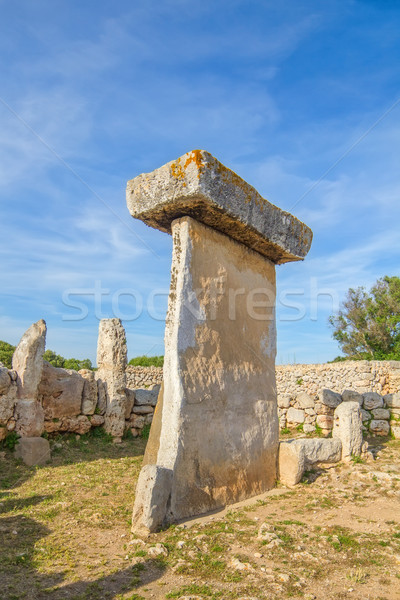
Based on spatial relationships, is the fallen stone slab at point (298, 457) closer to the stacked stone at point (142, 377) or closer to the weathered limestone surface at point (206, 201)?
the weathered limestone surface at point (206, 201)

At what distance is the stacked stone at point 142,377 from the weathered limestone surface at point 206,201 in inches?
558

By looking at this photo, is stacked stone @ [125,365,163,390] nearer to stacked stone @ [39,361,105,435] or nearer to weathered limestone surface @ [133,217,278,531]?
stacked stone @ [39,361,105,435]

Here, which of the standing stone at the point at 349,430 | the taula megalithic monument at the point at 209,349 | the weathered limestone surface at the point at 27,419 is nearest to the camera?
the taula megalithic monument at the point at 209,349

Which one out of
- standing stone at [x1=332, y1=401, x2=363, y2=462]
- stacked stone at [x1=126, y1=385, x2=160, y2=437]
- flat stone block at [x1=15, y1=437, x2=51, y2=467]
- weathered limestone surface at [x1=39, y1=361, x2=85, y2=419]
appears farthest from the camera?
stacked stone at [x1=126, y1=385, x2=160, y2=437]

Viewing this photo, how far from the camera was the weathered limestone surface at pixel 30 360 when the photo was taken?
284 inches

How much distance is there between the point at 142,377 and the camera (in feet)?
62.7

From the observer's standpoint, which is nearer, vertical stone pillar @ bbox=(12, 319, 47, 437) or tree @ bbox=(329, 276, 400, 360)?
vertical stone pillar @ bbox=(12, 319, 47, 437)

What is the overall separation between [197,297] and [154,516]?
6.89ft

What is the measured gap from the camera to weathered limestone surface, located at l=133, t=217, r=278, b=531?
4359mm

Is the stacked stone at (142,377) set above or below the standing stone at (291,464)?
above

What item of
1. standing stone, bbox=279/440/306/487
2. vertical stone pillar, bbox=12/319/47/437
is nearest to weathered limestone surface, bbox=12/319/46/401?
vertical stone pillar, bbox=12/319/47/437

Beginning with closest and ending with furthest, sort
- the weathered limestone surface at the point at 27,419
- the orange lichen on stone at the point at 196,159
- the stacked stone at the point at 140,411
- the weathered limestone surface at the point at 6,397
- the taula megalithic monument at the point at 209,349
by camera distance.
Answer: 1. the taula megalithic monument at the point at 209,349
2. the orange lichen on stone at the point at 196,159
3. the weathered limestone surface at the point at 6,397
4. the weathered limestone surface at the point at 27,419
5. the stacked stone at the point at 140,411

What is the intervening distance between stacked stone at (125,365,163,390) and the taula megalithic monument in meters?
13.7

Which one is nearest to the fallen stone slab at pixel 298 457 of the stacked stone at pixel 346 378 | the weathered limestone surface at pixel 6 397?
the weathered limestone surface at pixel 6 397
